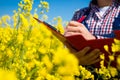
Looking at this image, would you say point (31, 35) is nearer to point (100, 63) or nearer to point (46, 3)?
point (46, 3)

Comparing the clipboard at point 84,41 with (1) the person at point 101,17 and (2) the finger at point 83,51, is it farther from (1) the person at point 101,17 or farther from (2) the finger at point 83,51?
(1) the person at point 101,17

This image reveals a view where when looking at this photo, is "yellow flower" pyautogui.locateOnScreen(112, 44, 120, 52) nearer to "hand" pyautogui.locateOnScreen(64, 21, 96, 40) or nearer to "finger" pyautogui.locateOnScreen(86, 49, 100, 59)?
"finger" pyautogui.locateOnScreen(86, 49, 100, 59)

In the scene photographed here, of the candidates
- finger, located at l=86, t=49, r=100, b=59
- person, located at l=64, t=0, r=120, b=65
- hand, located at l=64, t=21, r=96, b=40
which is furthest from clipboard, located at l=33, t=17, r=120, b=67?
person, located at l=64, t=0, r=120, b=65

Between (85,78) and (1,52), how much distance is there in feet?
5.44

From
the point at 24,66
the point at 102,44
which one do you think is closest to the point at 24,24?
the point at 24,66

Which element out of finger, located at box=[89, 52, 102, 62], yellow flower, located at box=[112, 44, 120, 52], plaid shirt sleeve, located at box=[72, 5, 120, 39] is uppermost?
plaid shirt sleeve, located at box=[72, 5, 120, 39]

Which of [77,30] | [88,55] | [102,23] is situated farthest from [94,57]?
[102,23]

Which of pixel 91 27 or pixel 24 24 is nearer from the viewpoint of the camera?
pixel 91 27

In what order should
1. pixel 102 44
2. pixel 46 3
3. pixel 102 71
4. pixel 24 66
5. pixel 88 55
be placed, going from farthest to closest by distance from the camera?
pixel 46 3 → pixel 24 66 → pixel 102 71 → pixel 88 55 → pixel 102 44

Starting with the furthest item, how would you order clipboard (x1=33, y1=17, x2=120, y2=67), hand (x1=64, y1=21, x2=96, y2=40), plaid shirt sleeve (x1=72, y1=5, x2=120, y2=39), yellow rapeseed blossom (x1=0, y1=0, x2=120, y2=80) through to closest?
plaid shirt sleeve (x1=72, y1=5, x2=120, y2=39)
hand (x1=64, y1=21, x2=96, y2=40)
clipboard (x1=33, y1=17, x2=120, y2=67)
yellow rapeseed blossom (x1=0, y1=0, x2=120, y2=80)

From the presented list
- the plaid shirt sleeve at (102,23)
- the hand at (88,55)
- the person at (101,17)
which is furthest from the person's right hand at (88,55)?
the plaid shirt sleeve at (102,23)

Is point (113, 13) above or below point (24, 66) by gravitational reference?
above

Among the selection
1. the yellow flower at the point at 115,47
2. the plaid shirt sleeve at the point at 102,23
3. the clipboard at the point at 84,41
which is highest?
the plaid shirt sleeve at the point at 102,23

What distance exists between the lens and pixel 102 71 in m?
1.83
